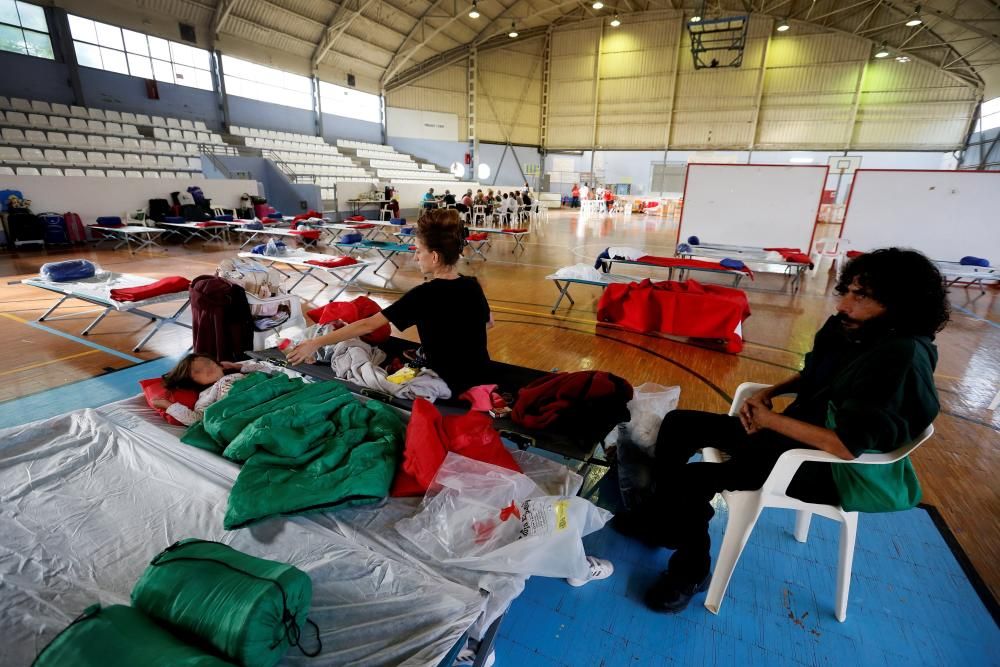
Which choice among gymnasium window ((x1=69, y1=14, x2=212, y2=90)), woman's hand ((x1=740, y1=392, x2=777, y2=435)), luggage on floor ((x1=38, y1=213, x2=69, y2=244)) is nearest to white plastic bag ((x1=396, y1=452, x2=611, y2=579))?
woman's hand ((x1=740, y1=392, x2=777, y2=435))

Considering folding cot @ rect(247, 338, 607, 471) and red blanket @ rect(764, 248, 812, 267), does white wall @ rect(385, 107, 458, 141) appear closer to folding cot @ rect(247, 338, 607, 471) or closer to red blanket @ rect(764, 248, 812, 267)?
red blanket @ rect(764, 248, 812, 267)

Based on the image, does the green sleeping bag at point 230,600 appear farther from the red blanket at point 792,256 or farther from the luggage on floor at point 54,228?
the luggage on floor at point 54,228

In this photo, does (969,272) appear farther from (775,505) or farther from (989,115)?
(989,115)

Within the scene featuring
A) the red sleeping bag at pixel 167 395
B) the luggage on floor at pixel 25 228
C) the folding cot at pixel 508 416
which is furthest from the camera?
the luggage on floor at pixel 25 228

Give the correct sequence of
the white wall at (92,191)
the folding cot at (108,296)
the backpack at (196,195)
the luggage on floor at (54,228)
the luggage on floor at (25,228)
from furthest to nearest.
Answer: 1. the backpack at (196,195)
2. the white wall at (92,191)
3. the luggage on floor at (54,228)
4. the luggage on floor at (25,228)
5. the folding cot at (108,296)

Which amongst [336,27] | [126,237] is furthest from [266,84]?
[126,237]

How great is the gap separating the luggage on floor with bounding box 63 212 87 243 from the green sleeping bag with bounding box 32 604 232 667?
11.9 m

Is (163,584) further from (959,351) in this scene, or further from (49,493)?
(959,351)

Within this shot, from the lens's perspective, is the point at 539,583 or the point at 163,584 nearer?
the point at 163,584

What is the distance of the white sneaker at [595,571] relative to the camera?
5.55 ft

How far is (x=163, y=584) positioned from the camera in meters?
1.15

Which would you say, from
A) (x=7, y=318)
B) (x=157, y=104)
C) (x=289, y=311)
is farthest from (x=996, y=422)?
(x=157, y=104)

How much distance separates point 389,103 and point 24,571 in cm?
2261

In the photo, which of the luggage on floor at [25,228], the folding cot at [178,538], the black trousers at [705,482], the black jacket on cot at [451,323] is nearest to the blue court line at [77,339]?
the folding cot at [178,538]
